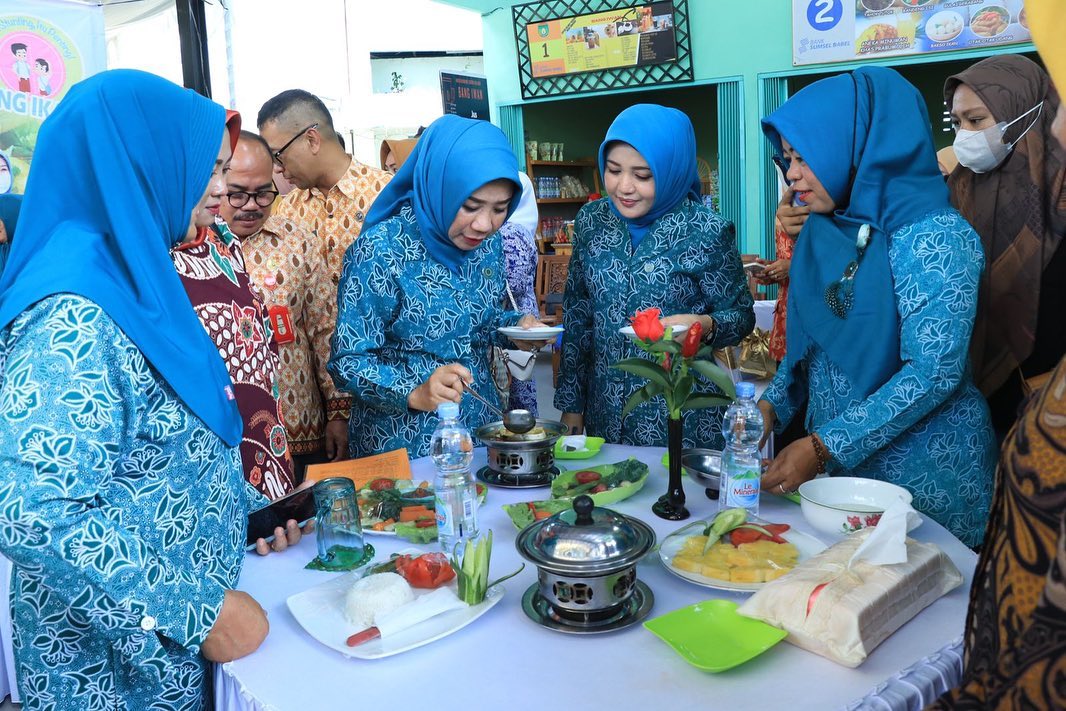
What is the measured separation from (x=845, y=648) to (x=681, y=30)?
298 inches

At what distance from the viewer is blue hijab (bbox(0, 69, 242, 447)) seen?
3.52ft

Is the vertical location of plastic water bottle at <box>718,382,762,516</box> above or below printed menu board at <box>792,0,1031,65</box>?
below

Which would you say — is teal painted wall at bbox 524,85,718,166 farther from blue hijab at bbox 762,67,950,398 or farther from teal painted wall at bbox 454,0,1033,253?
blue hijab at bbox 762,67,950,398

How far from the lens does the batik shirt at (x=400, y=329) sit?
6.67ft

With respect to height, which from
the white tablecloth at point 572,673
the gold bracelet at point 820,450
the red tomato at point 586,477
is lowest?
the white tablecloth at point 572,673

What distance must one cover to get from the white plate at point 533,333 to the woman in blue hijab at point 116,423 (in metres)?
0.85

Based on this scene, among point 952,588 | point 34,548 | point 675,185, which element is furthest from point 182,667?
point 675,185

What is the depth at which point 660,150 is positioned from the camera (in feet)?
7.57

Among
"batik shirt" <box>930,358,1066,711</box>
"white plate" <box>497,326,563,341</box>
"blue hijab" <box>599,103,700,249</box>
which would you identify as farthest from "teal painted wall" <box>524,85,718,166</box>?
"batik shirt" <box>930,358,1066,711</box>

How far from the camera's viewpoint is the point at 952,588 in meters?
1.24

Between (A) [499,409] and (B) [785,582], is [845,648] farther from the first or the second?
(A) [499,409]

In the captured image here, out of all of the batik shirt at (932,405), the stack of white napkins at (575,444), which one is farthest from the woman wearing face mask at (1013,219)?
the stack of white napkins at (575,444)

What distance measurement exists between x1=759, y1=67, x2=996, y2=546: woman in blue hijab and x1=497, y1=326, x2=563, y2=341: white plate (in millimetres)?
625

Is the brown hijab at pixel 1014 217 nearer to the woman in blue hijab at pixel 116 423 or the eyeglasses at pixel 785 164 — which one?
the eyeglasses at pixel 785 164
